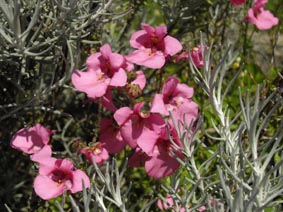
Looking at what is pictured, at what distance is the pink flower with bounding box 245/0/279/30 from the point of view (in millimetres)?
1961

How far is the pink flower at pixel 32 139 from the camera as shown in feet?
4.44

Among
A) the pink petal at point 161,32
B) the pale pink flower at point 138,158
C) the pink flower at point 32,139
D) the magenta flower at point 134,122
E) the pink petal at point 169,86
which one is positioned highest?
the pink petal at point 161,32

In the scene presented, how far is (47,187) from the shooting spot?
123 cm

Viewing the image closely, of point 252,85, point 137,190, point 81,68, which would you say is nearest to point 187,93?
point 81,68

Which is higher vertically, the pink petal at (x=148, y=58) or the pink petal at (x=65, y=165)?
the pink petal at (x=148, y=58)

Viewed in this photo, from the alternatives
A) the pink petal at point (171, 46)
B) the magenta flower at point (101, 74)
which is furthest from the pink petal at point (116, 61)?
the pink petal at point (171, 46)

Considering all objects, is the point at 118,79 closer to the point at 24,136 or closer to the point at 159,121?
the point at 159,121

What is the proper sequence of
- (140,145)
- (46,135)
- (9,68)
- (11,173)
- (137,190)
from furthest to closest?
1. (137,190)
2. (11,173)
3. (9,68)
4. (46,135)
5. (140,145)

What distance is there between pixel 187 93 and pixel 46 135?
371 mm

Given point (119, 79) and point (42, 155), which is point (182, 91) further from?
point (42, 155)

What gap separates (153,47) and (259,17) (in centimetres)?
71

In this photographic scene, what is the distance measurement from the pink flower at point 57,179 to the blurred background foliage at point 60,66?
18 cm

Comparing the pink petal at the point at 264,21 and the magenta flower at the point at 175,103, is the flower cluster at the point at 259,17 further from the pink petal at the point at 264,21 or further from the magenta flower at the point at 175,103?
the magenta flower at the point at 175,103

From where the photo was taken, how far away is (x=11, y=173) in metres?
1.81
